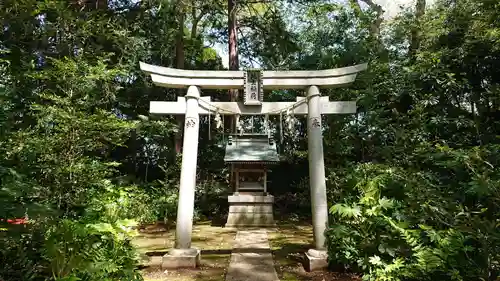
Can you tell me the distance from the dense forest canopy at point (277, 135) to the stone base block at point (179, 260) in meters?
0.72

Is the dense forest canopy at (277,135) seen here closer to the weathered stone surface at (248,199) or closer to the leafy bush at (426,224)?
the leafy bush at (426,224)

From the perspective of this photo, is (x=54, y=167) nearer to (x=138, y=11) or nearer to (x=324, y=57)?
(x=138, y=11)

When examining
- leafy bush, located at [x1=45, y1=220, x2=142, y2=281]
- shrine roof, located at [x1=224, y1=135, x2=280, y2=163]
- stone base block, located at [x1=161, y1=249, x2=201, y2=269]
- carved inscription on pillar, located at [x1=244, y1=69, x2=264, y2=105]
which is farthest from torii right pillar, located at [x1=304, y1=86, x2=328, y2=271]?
shrine roof, located at [x1=224, y1=135, x2=280, y2=163]

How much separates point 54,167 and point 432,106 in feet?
30.2

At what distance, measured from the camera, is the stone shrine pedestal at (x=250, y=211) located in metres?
10.8

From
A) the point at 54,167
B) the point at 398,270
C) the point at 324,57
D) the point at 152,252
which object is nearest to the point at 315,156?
the point at 398,270

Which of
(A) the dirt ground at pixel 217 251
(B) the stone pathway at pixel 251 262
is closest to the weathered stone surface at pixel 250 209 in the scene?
(A) the dirt ground at pixel 217 251

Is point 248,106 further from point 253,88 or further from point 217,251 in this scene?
point 217,251

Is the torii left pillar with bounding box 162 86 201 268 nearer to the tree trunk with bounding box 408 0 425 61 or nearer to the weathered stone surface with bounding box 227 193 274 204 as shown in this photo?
the weathered stone surface with bounding box 227 193 274 204

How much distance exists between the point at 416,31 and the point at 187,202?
35.4 ft

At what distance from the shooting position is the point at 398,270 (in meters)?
3.68

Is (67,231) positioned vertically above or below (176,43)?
below

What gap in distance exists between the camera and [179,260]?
5211 millimetres

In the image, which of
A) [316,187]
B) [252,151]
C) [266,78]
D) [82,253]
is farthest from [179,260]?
[252,151]
